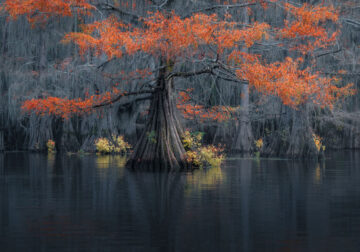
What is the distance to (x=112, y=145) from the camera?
31.6 m

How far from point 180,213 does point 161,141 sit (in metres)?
9.24

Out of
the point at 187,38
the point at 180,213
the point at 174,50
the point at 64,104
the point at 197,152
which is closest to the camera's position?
the point at 180,213

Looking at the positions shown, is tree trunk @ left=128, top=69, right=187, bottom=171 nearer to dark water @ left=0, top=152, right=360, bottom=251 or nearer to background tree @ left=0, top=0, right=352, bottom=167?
background tree @ left=0, top=0, right=352, bottom=167

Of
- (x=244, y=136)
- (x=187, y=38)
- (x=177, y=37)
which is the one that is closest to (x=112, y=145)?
(x=244, y=136)

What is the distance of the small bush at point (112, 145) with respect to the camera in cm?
3122

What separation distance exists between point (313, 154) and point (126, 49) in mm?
10093

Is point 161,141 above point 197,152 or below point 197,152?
above

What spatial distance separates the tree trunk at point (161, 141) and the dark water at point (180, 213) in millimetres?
1861

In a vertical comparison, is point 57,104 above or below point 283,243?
above

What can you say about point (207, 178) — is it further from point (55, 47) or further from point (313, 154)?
point (55, 47)

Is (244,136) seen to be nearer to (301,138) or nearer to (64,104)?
(301,138)

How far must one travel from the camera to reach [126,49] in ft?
58.9

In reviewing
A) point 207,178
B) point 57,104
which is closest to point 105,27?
point 57,104

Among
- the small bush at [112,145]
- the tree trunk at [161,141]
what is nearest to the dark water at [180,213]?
the tree trunk at [161,141]
